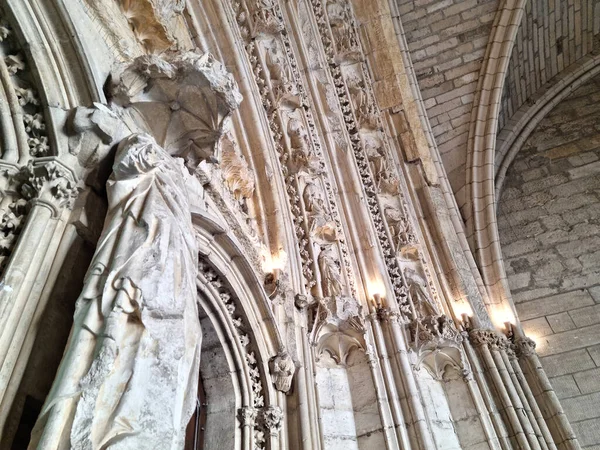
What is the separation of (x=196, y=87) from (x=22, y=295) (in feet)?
4.26

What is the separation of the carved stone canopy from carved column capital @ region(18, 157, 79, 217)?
576 millimetres

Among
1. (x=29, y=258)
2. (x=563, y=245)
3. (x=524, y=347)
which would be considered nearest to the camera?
(x=29, y=258)

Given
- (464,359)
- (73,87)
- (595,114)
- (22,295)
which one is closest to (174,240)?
(22,295)

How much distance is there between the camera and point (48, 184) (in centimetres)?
181

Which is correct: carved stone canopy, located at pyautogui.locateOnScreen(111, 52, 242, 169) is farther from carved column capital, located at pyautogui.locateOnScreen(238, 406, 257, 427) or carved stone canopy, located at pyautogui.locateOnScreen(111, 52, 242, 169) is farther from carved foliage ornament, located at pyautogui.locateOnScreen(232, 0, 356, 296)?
carved foliage ornament, located at pyautogui.locateOnScreen(232, 0, 356, 296)

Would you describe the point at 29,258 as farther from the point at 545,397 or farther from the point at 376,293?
the point at 545,397

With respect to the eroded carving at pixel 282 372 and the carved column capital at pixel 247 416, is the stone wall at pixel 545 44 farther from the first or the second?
the carved column capital at pixel 247 416

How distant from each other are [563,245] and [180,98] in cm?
668

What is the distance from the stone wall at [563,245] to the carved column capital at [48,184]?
6.05 meters

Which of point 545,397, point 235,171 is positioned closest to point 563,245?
point 545,397

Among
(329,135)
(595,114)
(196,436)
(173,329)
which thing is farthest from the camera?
(595,114)

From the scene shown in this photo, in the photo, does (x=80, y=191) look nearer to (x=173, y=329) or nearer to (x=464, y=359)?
(x=173, y=329)

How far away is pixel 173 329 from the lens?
1.55 m

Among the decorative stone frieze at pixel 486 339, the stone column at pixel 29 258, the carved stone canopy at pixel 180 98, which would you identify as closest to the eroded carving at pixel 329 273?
the decorative stone frieze at pixel 486 339
